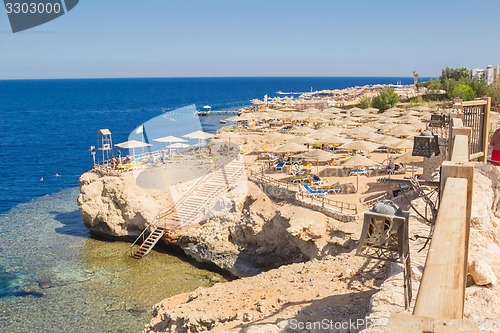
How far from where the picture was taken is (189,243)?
21.4 metres

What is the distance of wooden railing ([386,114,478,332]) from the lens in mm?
2598

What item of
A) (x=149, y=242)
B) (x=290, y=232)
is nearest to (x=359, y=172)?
(x=290, y=232)

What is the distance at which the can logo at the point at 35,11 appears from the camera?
5.89m

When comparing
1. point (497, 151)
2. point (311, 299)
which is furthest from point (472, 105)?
point (311, 299)

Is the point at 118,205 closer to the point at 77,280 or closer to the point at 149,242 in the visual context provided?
the point at 149,242

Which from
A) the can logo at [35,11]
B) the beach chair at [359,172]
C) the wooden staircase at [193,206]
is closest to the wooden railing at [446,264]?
the can logo at [35,11]

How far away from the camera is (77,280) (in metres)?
19.0

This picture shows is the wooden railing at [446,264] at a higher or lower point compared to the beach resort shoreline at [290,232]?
higher

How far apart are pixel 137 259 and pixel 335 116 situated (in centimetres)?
2419

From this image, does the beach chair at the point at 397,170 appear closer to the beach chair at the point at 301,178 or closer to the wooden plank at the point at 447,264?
the beach chair at the point at 301,178

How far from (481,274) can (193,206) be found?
18502mm

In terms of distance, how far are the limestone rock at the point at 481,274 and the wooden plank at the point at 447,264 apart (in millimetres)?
1907

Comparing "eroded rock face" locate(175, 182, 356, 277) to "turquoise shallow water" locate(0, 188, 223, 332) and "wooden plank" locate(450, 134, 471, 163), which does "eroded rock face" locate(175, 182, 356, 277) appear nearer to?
"turquoise shallow water" locate(0, 188, 223, 332)

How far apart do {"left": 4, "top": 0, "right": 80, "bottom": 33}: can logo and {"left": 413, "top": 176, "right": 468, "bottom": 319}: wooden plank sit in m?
4.95
